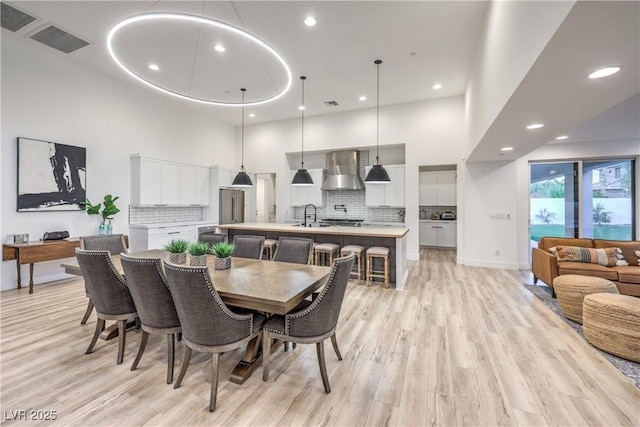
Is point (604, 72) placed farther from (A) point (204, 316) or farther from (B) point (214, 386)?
(B) point (214, 386)

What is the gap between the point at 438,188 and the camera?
822 centimetres

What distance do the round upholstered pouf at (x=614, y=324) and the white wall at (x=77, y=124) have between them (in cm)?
735

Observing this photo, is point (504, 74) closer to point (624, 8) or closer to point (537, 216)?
point (624, 8)

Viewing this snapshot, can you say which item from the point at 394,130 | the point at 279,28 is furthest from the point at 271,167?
the point at 279,28

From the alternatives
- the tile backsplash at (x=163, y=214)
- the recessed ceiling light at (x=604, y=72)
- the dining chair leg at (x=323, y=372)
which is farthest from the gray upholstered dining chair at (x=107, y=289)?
the tile backsplash at (x=163, y=214)

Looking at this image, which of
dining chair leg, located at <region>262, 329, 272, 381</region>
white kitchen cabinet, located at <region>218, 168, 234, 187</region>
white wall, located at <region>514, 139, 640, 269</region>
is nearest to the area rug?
white wall, located at <region>514, 139, 640, 269</region>

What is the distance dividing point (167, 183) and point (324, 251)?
4.10m

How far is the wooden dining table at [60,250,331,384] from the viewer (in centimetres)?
189

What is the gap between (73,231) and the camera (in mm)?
4938

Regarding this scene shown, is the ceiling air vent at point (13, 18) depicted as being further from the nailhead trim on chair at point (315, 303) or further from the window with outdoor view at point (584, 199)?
the window with outdoor view at point (584, 199)

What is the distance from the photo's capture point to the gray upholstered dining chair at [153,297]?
2023 millimetres

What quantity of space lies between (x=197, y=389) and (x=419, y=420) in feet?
5.10

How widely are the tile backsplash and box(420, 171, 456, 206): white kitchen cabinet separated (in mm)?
6508

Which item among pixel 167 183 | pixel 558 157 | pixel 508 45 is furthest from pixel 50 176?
pixel 558 157
